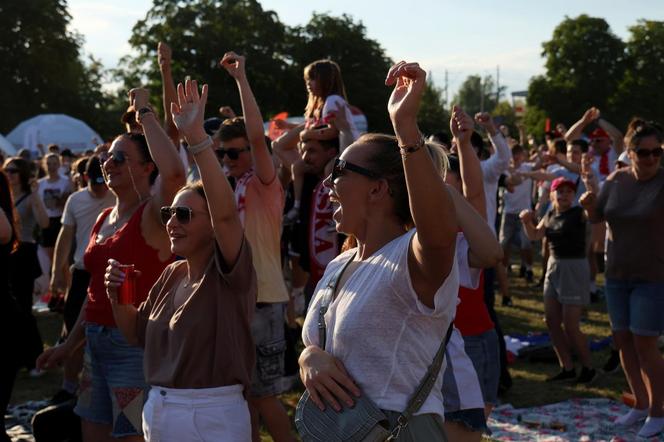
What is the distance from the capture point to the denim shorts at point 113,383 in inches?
170

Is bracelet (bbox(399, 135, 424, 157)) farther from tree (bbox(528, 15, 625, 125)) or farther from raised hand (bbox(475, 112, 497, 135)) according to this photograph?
tree (bbox(528, 15, 625, 125))

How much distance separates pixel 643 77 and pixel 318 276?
67.9 metres

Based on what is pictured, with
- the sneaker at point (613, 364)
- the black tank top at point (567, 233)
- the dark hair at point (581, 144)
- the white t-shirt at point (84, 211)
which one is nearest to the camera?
the white t-shirt at point (84, 211)

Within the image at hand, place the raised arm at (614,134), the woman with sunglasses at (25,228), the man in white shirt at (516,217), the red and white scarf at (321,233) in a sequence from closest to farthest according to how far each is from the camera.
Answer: the red and white scarf at (321,233)
the woman with sunglasses at (25,228)
the raised arm at (614,134)
the man in white shirt at (516,217)

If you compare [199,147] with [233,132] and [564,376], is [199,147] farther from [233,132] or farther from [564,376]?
[564,376]

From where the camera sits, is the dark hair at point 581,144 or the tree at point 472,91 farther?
the tree at point 472,91

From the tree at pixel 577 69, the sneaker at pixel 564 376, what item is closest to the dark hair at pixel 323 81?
the sneaker at pixel 564 376

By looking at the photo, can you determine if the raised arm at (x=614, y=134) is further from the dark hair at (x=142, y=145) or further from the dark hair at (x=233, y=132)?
the dark hair at (x=142, y=145)

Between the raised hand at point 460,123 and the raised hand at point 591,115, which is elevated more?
the raised hand at point 591,115

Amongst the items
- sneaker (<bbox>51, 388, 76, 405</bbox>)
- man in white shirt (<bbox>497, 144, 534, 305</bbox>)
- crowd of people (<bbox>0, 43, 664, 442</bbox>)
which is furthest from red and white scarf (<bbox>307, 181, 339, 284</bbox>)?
man in white shirt (<bbox>497, 144, 534, 305</bbox>)

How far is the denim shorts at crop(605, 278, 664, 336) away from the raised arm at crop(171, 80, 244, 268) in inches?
157

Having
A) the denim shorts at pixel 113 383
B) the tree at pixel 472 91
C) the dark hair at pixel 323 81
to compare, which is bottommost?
the denim shorts at pixel 113 383

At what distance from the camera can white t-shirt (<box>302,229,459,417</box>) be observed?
268 centimetres

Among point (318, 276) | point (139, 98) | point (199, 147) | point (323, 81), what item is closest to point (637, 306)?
point (318, 276)
